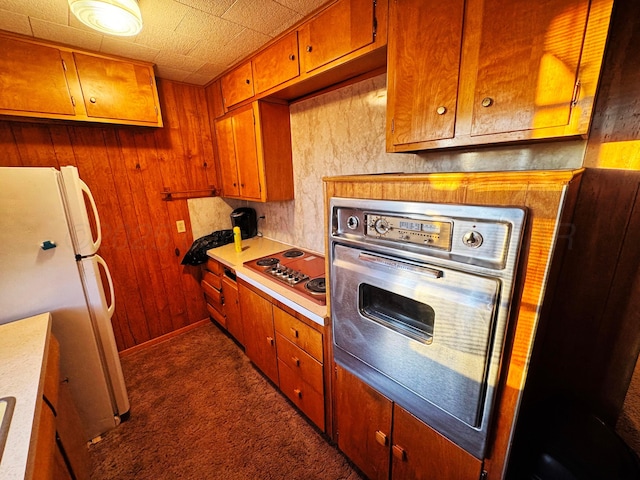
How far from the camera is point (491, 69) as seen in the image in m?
0.86

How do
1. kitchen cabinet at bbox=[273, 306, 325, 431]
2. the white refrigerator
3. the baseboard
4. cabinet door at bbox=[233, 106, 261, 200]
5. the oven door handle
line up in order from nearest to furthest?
the oven door handle, the white refrigerator, kitchen cabinet at bbox=[273, 306, 325, 431], cabinet door at bbox=[233, 106, 261, 200], the baseboard

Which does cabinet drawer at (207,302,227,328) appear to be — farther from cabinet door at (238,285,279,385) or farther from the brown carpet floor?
cabinet door at (238,285,279,385)

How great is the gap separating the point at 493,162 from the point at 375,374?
3.45 ft

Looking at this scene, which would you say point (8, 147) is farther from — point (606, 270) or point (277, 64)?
point (606, 270)

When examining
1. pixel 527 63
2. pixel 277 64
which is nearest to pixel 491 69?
pixel 527 63

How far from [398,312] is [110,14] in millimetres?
1818

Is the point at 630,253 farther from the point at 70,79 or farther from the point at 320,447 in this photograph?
the point at 70,79

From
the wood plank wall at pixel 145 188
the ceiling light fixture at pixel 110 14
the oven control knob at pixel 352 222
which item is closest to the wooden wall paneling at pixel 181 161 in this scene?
the wood plank wall at pixel 145 188

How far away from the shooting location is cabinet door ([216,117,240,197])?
232 centimetres

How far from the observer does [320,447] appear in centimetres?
156

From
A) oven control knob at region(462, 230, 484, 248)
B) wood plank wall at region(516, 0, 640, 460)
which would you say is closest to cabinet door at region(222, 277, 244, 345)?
oven control knob at region(462, 230, 484, 248)

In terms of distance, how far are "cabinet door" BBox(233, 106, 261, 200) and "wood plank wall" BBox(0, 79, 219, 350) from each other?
64 cm

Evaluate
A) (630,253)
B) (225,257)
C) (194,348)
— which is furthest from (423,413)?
(194,348)

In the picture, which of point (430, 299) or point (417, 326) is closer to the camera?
point (430, 299)
